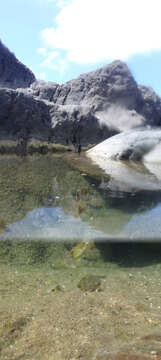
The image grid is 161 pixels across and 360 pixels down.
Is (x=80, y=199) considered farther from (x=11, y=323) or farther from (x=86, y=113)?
(x=86, y=113)

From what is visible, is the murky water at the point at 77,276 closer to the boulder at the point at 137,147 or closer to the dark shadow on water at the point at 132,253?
the dark shadow on water at the point at 132,253

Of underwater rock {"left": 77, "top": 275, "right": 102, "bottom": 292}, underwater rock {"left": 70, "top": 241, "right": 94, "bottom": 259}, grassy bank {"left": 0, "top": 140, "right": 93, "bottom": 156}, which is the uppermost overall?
underwater rock {"left": 77, "top": 275, "right": 102, "bottom": 292}

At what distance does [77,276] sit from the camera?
308cm

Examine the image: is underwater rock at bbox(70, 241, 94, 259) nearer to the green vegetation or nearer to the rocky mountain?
the green vegetation

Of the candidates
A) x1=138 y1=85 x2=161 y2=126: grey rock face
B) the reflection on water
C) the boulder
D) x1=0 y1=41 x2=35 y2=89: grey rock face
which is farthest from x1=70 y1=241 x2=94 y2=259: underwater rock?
x1=138 y1=85 x2=161 y2=126: grey rock face

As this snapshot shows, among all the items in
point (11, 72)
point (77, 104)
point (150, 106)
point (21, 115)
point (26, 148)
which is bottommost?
point (26, 148)

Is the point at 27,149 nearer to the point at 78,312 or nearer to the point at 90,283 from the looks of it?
the point at 90,283

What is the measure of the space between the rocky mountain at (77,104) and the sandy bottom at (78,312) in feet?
99.8

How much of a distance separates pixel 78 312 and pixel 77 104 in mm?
47617

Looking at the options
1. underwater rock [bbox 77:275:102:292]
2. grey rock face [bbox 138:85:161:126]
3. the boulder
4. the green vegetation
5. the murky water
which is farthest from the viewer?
grey rock face [bbox 138:85:161:126]

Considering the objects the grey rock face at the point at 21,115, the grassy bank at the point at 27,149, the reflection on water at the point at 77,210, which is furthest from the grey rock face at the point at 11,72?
the reflection on water at the point at 77,210

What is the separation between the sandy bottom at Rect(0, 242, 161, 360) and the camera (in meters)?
1.71

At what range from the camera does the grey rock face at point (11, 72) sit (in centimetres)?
4747

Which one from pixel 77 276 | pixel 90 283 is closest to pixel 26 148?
pixel 77 276
